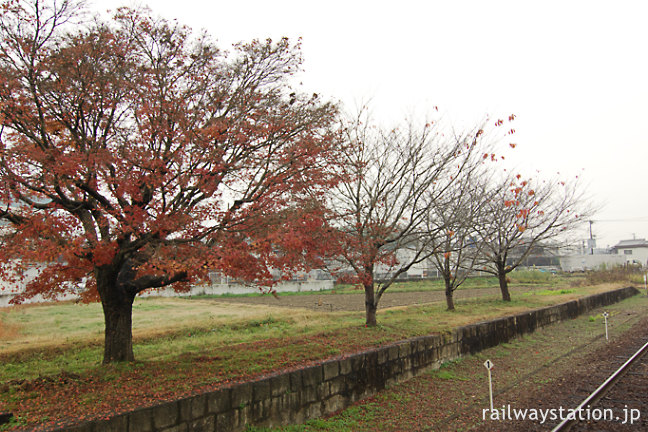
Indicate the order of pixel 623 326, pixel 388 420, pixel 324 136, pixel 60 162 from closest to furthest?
pixel 60 162, pixel 388 420, pixel 324 136, pixel 623 326

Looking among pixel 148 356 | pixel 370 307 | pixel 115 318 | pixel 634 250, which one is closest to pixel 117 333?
pixel 115 318

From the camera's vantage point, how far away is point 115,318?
8109 mm

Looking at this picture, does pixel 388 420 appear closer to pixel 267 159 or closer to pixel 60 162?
pixel 267 159

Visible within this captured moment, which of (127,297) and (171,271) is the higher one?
(171,271)

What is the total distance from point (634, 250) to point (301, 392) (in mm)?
110965

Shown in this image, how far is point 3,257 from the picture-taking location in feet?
21.4

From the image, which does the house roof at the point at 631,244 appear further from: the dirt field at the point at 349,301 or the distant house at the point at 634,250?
the dirt field at the point at 349,301

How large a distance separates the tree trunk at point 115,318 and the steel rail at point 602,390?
8.12m

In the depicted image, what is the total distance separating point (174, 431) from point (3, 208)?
16.2 feet

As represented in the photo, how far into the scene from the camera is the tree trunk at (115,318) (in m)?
7.99

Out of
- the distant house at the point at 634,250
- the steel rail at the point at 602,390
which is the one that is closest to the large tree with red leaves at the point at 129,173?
the steel rail at the point at 602,390

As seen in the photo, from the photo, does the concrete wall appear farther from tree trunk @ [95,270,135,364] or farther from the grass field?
tree trunk @ [95,270,135,364]

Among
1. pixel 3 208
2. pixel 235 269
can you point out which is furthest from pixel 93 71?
pixel 235 269

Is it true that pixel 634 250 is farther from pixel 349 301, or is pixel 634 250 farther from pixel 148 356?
pixel 148 356
